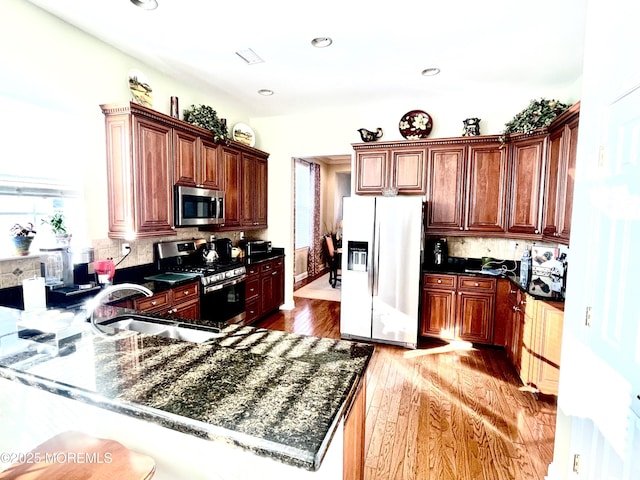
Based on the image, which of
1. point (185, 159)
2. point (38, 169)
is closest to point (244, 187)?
point (185, 159)

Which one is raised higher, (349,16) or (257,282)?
(349,16)

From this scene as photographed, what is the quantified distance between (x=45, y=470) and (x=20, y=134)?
8.23ft

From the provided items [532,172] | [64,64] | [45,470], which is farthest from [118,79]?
[532,172]

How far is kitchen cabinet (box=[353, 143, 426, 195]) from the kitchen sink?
295 cm

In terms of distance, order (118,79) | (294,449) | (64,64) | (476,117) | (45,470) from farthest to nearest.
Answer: (476,117) → (118,79) → (64,64) → (45,470) → (294,449)

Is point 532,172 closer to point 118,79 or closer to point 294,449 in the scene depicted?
point 294,449

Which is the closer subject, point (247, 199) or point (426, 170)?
point (426, 170)

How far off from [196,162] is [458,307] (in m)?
3.43

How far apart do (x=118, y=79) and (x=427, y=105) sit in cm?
352

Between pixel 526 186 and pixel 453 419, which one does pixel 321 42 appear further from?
pixel 453 419

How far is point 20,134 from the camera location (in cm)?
241

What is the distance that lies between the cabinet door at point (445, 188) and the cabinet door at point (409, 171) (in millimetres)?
84

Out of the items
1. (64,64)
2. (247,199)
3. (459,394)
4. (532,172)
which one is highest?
(64,64)

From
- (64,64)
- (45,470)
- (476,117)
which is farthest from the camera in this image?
(476,117)
